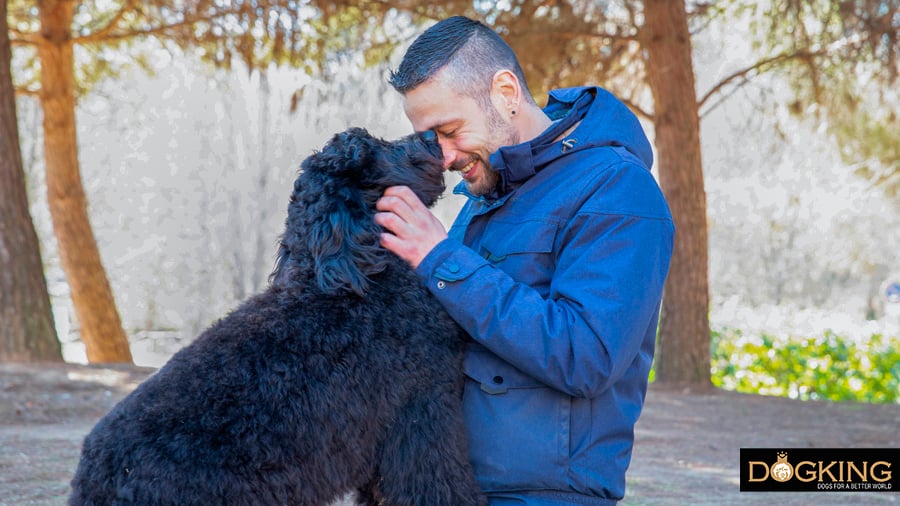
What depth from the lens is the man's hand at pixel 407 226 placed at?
7.77 feet

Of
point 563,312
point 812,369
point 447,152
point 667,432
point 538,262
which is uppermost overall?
point 447,152

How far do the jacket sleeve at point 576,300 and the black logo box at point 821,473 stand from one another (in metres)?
3.63

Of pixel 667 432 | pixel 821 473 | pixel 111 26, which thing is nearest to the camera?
pixel 821 473

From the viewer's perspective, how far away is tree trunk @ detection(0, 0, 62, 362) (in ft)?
28.0

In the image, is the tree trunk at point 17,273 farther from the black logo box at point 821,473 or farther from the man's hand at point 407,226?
the man's hand at point 407,226

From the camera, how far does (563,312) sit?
7.18 ft

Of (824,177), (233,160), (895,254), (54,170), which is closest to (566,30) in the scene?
(54,170)

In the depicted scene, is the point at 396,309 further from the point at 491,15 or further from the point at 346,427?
the point at 491,15

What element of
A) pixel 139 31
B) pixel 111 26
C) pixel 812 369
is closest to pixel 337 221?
pixel 139 31

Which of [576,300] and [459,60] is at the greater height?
[459,60]

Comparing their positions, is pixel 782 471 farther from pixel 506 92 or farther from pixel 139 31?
pixel 139 31

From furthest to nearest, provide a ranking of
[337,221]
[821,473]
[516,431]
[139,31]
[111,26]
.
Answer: [111,26] < [139,31] < [821,473] < [337,221] < [516,431]

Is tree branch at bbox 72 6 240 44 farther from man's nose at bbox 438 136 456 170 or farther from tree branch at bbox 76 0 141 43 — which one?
man's nose at bbox 438 136 456 170

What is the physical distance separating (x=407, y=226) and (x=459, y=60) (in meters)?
0.51
